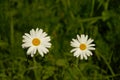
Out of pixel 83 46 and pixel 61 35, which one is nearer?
pixel 83 46

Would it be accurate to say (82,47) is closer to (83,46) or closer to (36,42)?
(83,46)

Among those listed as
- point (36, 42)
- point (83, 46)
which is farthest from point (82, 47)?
point (36, 42)

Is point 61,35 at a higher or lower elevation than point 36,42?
higher

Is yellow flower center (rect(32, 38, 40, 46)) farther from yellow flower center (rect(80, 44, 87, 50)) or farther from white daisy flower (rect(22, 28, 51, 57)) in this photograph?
yellow flower center (rect(80, 44, 87, 50))

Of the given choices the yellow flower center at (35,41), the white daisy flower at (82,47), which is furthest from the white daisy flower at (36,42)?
the white daisy flower at (82,47)

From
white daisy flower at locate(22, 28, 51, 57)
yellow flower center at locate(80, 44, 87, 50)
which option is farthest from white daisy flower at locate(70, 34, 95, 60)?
white daisy flower at locate(22, 28, 51, 57)

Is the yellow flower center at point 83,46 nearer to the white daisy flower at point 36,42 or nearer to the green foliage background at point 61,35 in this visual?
the green foliage background at point 61,35
